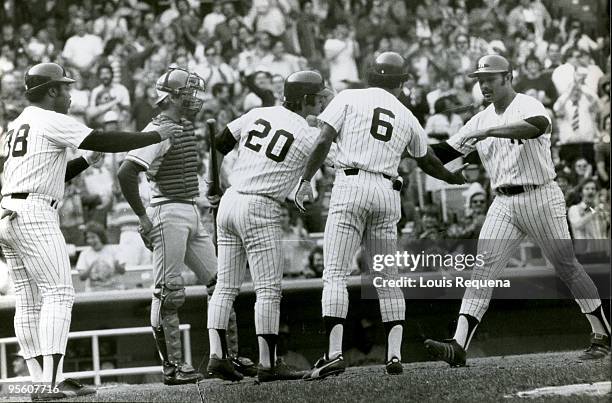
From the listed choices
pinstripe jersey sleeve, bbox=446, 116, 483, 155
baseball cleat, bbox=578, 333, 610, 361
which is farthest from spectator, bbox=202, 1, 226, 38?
baseball cleat, bbox=578, 333, 610, 361

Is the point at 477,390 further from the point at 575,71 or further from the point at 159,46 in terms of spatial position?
the point at 159,46

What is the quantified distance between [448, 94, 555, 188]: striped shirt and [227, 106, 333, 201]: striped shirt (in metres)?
0.84

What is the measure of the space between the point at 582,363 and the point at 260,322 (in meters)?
1.48

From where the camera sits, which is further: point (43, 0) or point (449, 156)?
point (43, 0)

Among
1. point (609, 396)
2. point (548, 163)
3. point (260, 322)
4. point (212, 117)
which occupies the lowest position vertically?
point (609, 396)

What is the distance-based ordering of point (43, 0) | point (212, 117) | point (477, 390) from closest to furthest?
point (477, 390) < point (212, 117) < point (43, 0)

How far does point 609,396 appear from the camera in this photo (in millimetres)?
3889

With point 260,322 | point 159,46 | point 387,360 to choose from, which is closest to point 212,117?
point 159,46

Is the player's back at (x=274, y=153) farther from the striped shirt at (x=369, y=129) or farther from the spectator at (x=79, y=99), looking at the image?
the spectator at (x=79, y=99)

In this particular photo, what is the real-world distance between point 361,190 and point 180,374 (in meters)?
1.17

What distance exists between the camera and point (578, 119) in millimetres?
4621

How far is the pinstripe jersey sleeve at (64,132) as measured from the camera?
375cm

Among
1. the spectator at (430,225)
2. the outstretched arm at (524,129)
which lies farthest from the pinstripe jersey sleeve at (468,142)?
the spectator at (430,225)

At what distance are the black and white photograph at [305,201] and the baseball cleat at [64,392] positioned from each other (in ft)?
0.06
